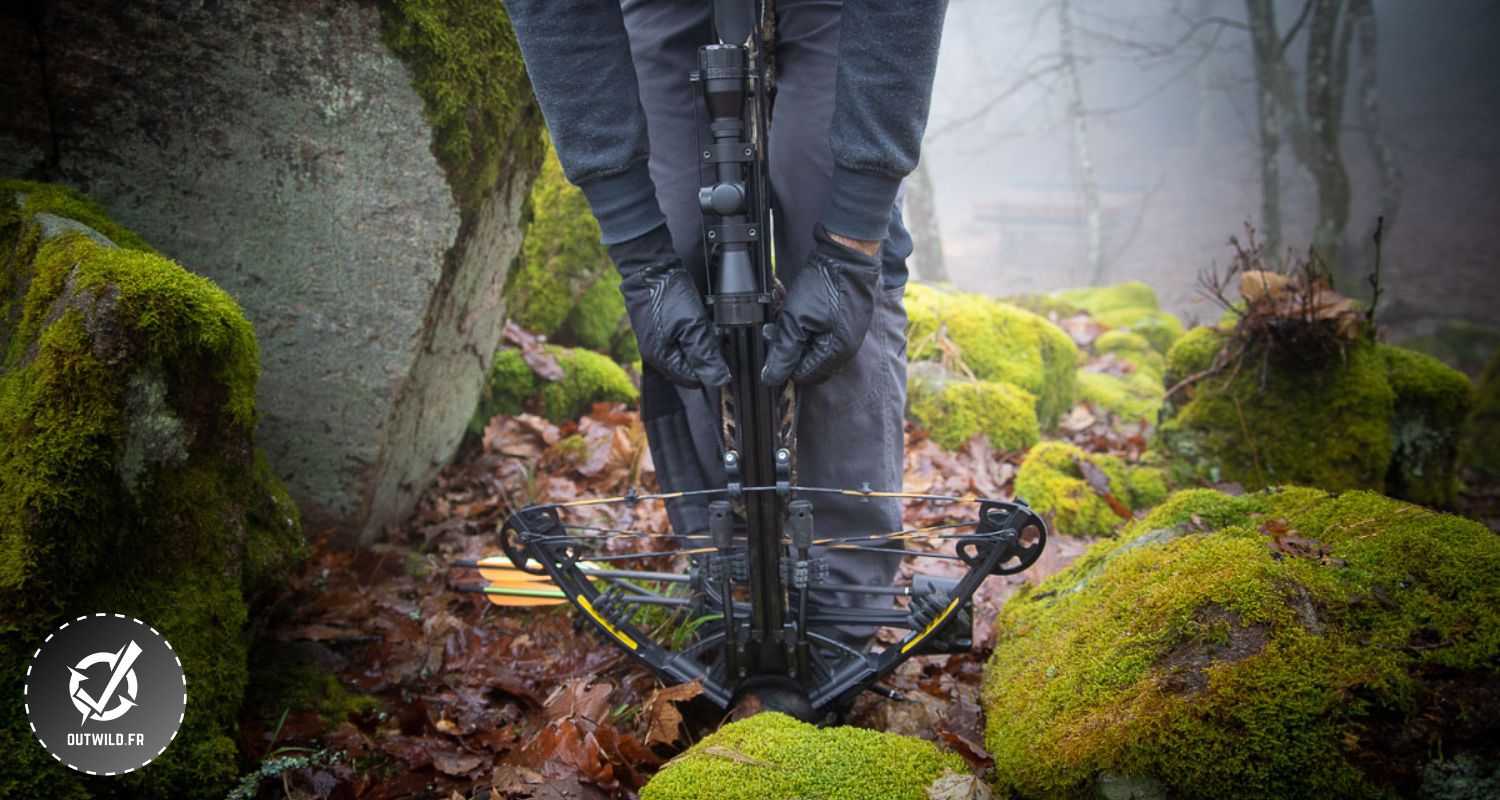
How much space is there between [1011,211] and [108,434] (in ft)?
96.0

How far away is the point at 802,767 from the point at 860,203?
1.39 metres

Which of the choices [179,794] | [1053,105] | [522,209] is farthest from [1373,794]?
[1053,105]

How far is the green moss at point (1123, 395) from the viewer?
647cm

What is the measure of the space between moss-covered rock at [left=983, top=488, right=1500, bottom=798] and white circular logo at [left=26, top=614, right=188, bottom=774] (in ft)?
7.00

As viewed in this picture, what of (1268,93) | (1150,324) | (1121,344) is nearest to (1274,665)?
(1121,344)

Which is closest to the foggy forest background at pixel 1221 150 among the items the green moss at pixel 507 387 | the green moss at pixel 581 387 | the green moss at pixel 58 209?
the green moss at pixel 581 387

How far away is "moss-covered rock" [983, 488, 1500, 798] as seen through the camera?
4.99 feet

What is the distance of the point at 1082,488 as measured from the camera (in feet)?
13.0

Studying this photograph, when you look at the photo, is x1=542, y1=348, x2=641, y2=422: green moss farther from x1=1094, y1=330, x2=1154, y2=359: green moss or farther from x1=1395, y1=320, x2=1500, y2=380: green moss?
x1=1395, y1=320, x2=1500, y2=380: green moss

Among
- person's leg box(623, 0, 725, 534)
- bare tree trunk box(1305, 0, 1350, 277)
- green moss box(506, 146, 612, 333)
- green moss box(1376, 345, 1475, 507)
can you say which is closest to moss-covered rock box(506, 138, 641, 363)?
green moss box(506, 146, 612, 333)

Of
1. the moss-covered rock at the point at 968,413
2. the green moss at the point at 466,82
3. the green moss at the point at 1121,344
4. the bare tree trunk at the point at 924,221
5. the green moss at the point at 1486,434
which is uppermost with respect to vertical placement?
the bare tree trunk at the point at 924,221

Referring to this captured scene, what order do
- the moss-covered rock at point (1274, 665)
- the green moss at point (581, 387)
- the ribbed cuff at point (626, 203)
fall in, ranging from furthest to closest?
the green moss at point (581, 387) < the ribbed cuff at point (626, 203) < the moss-covered rock at point (1274, 665)

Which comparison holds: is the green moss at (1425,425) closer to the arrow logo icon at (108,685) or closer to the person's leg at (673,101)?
the person's leg at (673,101)

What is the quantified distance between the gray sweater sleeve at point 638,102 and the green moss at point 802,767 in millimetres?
1289
